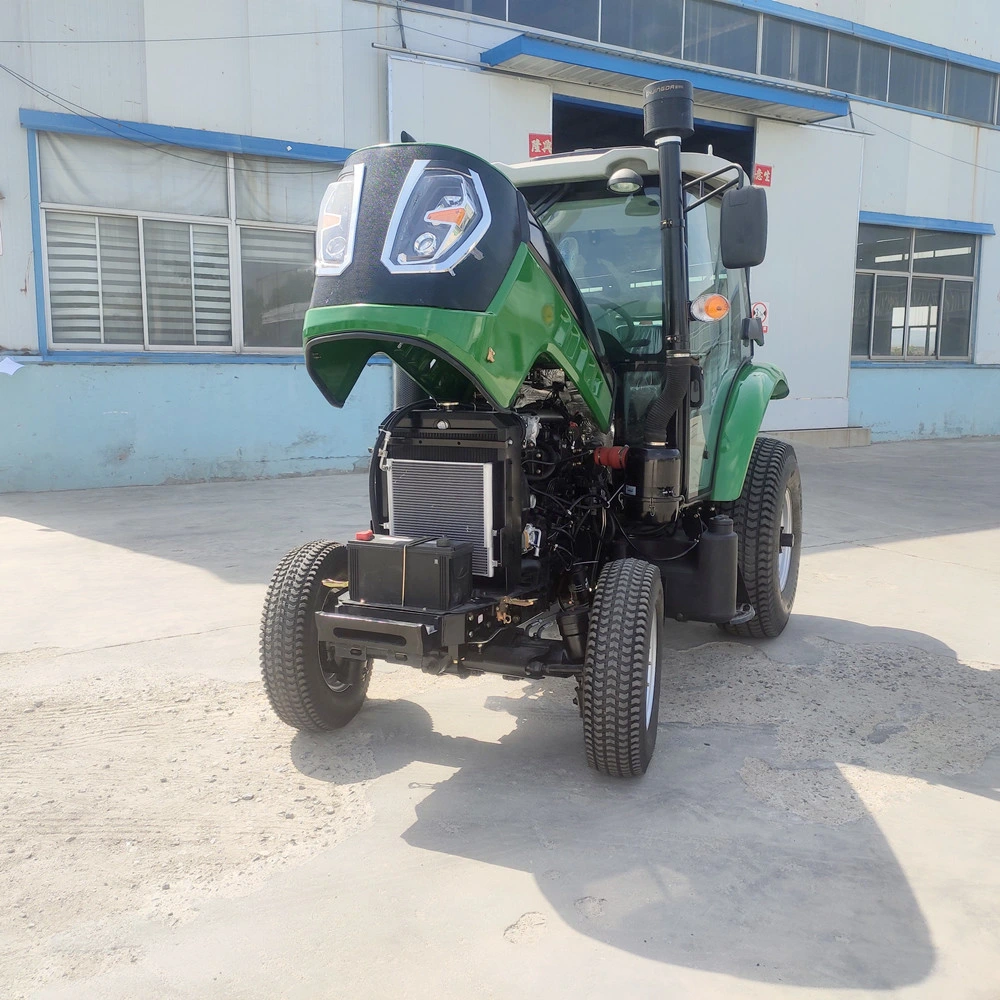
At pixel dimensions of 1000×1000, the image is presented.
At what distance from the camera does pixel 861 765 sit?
11.4ft

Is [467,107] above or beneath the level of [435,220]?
above

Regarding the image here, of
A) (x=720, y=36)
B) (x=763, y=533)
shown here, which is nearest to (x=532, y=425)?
(x=763, y=533)

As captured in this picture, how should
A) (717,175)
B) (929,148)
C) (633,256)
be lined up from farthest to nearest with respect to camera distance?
1. (929,148)
2. (633,256)
3. (717,175)

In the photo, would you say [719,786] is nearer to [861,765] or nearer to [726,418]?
[861,765]

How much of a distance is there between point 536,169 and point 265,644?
2440 mm

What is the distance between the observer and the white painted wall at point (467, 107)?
10.6m

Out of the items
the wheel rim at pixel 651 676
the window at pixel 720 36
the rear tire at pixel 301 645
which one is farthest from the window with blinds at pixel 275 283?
the wheel rim at pixel 651 676

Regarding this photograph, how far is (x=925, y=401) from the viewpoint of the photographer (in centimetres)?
1616

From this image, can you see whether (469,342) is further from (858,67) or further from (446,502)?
(858,67)

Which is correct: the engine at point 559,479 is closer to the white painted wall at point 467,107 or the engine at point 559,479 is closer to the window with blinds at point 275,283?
the window with blinds at point 275,283

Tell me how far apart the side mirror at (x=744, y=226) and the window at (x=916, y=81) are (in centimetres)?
1399

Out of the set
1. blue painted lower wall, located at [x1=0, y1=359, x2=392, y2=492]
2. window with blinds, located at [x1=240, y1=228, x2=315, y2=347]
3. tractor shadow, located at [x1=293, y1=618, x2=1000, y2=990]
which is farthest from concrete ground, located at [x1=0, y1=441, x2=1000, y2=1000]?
window with blinds, located at [x1=240, y1=228, x2=315, y2=347]

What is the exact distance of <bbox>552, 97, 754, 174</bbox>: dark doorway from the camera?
1286 centimetres

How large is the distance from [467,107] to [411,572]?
9.28 metres
